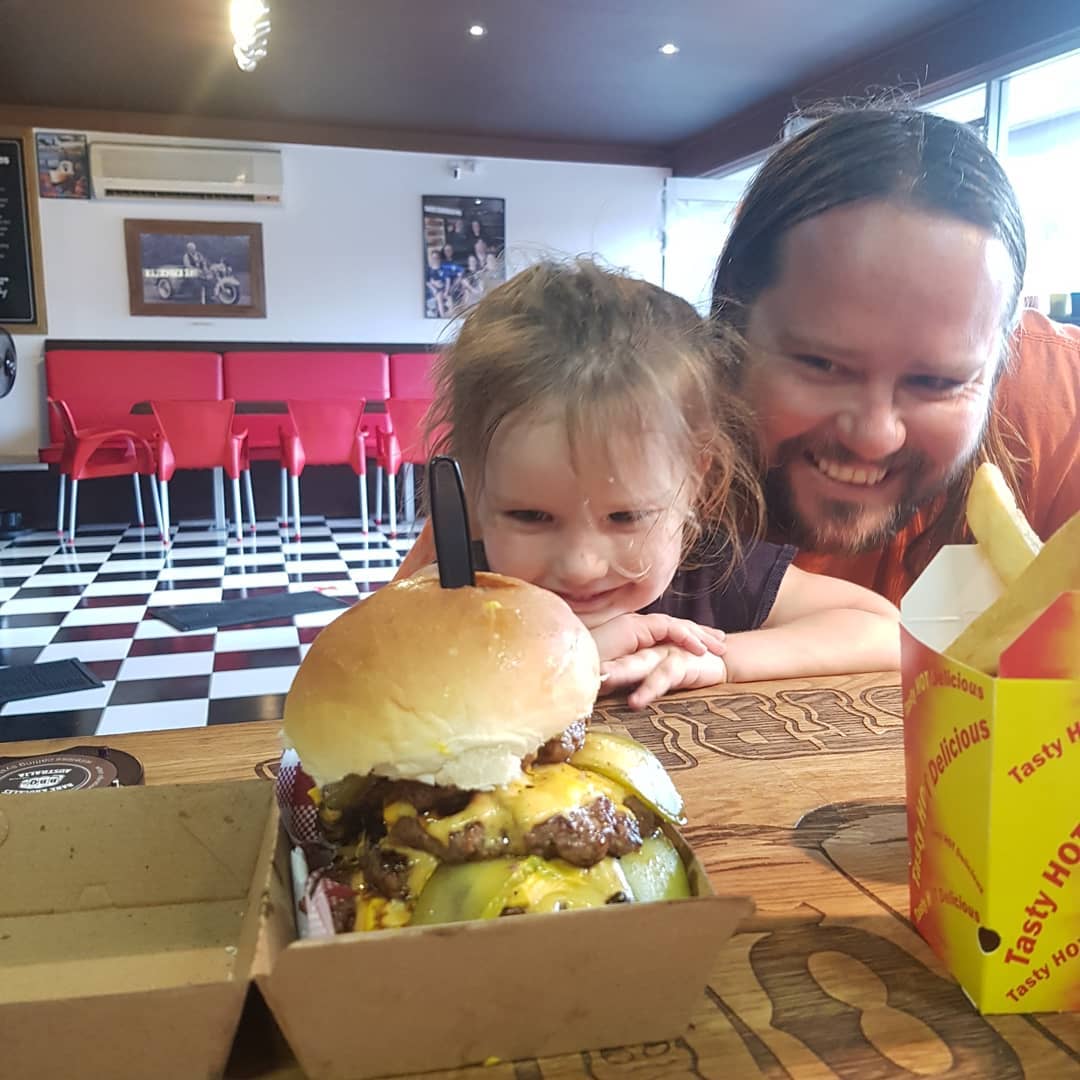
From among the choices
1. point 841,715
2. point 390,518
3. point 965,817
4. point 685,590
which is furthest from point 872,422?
point 390,518

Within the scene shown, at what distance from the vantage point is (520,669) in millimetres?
684

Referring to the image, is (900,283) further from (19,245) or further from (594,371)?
(19,245)

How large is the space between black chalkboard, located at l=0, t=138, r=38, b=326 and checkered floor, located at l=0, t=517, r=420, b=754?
81.5 inches

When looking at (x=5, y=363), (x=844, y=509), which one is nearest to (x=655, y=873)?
(x=844, y=509)

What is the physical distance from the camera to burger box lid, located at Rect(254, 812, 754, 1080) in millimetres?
522

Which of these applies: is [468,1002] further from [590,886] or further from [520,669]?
[520,669]

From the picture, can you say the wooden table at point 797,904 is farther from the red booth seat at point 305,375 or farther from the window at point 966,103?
the red booth seat at point 305,375

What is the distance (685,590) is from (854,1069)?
1197mm

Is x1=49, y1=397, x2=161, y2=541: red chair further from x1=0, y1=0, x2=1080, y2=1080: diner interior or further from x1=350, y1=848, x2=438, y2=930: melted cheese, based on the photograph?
x1=350, y1=848, x2=438, y2=930: melted cheese

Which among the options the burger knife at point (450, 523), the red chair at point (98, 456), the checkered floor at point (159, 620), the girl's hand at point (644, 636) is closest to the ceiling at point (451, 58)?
the red chair at point (98, 456)

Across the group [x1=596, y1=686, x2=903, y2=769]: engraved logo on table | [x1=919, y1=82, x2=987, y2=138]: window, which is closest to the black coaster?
[x1=596, y1=686, x2=903, y2=769]: engraved logo on table

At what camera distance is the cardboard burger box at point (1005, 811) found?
585 millimetres

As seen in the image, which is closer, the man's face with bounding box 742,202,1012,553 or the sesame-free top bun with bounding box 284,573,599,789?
the sesame-free top bun with bounding box 284,573,599,789

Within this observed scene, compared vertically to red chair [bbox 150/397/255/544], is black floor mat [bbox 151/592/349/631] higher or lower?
lower
